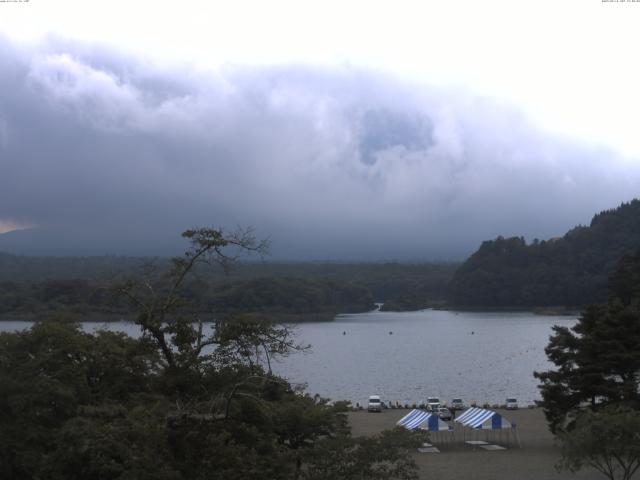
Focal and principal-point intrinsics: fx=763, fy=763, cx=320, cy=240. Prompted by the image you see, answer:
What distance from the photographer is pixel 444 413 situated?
3231 centimetres

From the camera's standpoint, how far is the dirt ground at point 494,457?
20.5 m

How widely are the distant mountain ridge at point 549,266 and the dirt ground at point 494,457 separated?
309 feet

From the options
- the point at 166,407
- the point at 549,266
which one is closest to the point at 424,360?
the point at 166,407

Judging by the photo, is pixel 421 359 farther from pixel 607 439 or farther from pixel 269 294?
pixel 607 439

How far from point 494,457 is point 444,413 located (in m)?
9.11

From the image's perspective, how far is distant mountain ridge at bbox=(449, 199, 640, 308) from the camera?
122m

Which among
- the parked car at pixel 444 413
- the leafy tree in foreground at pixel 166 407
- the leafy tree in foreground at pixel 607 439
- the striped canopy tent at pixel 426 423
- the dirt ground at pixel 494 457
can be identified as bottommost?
the parked car at pixel 444 413

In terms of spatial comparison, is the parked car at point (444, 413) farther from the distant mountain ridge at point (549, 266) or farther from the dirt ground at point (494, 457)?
the distant mountain ridge at point (549, 266)

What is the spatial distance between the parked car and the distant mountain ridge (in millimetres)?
90107

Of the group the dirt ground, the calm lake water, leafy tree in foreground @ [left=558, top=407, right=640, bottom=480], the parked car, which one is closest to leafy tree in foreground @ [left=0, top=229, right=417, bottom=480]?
leafy tree in foreground @ [left=558, top=407, right=640, bottom=480]

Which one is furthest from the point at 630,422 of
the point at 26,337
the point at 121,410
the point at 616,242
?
the point at 616,242

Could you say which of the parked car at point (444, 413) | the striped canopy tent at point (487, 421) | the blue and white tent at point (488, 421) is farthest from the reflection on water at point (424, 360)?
the blue and white tent at point (488, 421)

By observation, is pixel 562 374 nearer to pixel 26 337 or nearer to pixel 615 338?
pixel 615 338

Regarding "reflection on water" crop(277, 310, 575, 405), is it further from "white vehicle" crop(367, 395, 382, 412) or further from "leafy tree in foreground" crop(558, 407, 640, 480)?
"leafy tree in foreground" crop(558, 407, 640, 480)
